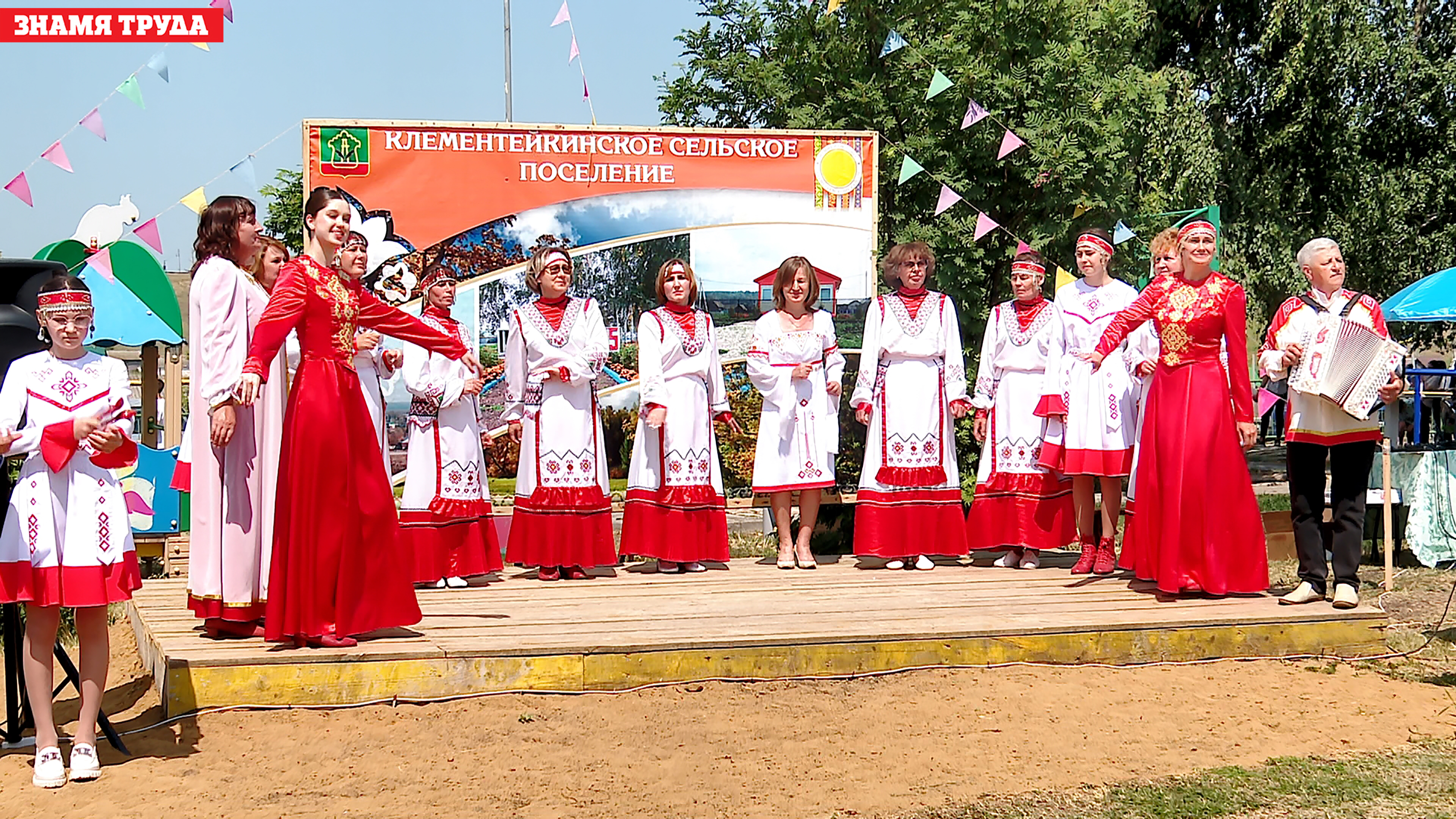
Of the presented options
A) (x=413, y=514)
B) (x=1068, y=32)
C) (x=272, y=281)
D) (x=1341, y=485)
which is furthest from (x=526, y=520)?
(x=1068, y=32)

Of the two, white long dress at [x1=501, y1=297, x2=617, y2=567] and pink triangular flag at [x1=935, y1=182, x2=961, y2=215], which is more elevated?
pink triangular flag at [x1=935, y1=182, x2=961, y2=215]

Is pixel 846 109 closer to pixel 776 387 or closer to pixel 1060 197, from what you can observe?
pixel 1060 197

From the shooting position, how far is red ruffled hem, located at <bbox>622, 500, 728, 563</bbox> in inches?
289

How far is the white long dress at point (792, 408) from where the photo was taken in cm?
738

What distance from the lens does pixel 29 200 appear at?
8523 millimetres

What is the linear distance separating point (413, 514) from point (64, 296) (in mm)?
2932

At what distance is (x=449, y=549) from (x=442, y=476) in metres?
0.36

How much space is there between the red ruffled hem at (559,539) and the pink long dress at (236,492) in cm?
202

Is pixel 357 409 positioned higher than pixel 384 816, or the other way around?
pixel 357 409

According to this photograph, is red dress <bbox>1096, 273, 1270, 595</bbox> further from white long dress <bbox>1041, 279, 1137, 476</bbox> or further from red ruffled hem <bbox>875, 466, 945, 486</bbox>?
red ruffled hem <bbox>875, 466, 945, 486</bbox>

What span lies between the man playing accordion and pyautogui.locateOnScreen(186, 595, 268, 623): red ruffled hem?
4.21 meters

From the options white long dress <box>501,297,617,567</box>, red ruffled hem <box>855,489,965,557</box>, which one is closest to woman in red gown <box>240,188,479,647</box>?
white long dress <box>501,297,617,567</box>

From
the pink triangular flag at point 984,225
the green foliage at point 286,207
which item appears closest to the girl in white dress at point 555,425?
the pink triangular flag at point 984,225

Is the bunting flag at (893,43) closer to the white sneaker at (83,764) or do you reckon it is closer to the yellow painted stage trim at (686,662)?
the yellow painted stage trim at (686,662)
